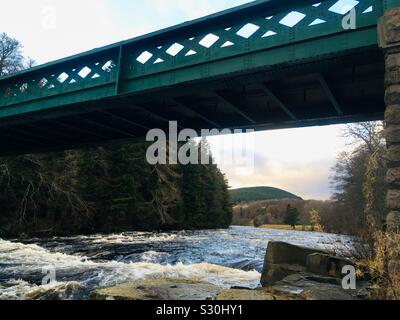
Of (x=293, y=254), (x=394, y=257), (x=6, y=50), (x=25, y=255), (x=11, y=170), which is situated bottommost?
(x=25, y=255)

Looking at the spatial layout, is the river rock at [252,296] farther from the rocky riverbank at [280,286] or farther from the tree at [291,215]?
the tree at [291,215]

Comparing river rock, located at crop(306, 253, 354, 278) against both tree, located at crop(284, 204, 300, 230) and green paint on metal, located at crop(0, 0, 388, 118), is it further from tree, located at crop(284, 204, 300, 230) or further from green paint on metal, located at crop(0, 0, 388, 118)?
tree, located at crop(284, 204, 300, 230)

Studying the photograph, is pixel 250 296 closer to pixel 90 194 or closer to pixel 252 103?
pixel 252 103

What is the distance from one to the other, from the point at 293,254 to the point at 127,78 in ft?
21.8

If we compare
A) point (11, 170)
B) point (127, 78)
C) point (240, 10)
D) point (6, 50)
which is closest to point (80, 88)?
Answer: point (127, 78)

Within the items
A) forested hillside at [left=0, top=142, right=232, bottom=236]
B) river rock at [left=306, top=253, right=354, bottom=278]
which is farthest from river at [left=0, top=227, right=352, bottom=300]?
forested hillside at [left=0, top=142, right=232, bottom=236]

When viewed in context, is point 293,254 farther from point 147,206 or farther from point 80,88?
point 147,206

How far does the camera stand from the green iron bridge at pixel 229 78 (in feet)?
26.0

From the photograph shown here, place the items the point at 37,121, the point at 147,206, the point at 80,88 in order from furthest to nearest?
the point at 147,206, the point at 37,121, the point at 80,88

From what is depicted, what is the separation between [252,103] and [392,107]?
5401mm

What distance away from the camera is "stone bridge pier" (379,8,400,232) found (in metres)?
6.05

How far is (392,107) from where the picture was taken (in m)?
6.32
